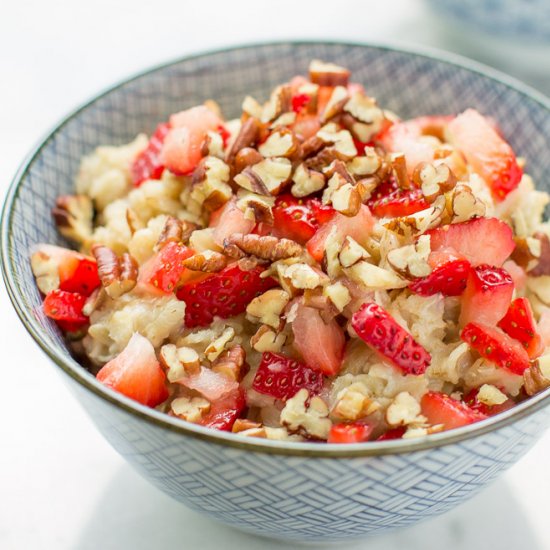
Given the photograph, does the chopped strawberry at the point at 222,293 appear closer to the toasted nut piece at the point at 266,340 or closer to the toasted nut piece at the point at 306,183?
the toasted nut piece at the point at 266,340

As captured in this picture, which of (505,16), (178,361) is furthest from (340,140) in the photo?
(505,16)

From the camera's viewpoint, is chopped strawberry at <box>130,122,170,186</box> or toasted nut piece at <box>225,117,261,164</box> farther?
chopped strawberry at <box>130,122,170,186</box>

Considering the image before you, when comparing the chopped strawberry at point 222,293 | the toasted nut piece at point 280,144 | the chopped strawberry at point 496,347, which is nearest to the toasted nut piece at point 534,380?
the chopped strawberry at point 496,347

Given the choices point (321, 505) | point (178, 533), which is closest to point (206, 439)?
point (321, 505)

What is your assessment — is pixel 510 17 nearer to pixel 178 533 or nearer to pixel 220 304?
pixel 220 304

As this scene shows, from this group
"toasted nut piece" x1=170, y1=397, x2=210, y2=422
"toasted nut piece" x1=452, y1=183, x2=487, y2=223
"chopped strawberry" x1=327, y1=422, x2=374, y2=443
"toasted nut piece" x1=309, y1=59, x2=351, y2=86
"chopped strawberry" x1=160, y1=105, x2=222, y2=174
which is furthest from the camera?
"toasted nut piece" x1=309, y1=59, x2=351, y2=86

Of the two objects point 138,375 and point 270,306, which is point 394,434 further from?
point 138,375

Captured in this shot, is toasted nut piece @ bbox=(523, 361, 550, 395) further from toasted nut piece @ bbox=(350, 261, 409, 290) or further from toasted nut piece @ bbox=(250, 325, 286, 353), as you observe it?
toasted nut piece @ bbox=(250, 325, 286, 353)

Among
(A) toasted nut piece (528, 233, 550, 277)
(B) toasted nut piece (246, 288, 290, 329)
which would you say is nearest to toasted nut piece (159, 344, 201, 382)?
(B) toasted nut piece (246, 288, 290, 329)
